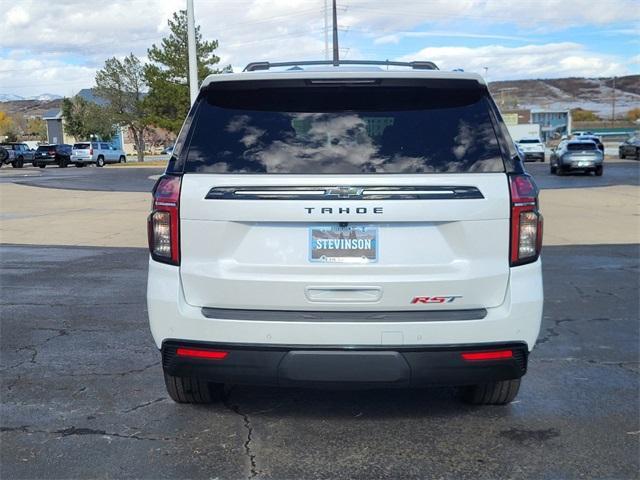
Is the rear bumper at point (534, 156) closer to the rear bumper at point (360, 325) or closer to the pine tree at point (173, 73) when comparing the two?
the pine tree at point (173, 73)

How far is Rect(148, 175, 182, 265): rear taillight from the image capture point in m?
3.72

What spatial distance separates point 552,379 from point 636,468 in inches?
56.5

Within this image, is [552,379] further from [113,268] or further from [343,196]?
[113,268]

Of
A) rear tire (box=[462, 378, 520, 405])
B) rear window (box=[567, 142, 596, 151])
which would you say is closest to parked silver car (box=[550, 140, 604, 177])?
rear window (box=[567, 142, 596, 151])

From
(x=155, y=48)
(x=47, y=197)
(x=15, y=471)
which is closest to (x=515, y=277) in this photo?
(x=15, y=471)

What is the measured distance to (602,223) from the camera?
14.6 m

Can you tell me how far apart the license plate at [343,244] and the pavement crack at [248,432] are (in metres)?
1.15

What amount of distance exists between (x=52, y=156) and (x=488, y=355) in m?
52.6

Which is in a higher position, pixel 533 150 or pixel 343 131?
pixel 343 131

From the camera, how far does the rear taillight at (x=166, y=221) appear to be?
372cm

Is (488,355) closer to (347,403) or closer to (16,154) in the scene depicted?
(347,403)

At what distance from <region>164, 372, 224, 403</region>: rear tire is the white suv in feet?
2.15

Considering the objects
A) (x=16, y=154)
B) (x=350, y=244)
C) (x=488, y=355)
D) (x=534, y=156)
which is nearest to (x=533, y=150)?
(x=534, y=156)

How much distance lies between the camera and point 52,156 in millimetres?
51625
